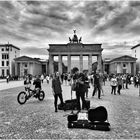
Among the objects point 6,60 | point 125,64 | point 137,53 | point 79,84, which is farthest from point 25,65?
point 79,84

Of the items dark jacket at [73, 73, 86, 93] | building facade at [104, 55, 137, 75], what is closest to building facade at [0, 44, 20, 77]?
building facade at [104, 55, 137, 75]

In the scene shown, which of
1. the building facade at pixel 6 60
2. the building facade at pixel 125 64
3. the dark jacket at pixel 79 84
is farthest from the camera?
the building facade at pixel 6 60

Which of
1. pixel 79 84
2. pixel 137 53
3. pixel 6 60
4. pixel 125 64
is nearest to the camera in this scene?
pixel 79 84

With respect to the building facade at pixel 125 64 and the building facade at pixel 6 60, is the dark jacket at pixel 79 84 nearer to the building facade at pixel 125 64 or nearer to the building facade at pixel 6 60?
the building facade at pixel 125 64

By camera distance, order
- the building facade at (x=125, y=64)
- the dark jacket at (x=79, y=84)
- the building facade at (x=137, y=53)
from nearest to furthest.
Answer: the dark jacket at (x=79, y=84)
the building facade at (x=125, y=64)
the building facade at (x=137, y=53)

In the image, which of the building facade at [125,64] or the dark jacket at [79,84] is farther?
the building facade at [125,64]

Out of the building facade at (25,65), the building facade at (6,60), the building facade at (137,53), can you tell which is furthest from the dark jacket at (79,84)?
the building facade at (137,53)

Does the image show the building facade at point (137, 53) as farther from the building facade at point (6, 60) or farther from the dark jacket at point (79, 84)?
the dark jacket at point (79, 84)

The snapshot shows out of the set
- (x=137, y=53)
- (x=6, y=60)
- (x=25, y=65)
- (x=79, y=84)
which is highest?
(x=137, y=53)

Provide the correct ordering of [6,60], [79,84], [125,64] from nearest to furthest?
[79,84] → [125,64] → [6,60]

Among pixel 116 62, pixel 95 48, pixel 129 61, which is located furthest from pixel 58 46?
pixel 129 61

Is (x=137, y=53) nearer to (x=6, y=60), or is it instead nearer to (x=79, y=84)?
(x=6, y=60)

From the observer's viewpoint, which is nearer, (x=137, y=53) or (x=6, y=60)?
(x=6, y=60)

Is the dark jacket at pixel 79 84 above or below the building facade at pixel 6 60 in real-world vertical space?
below
